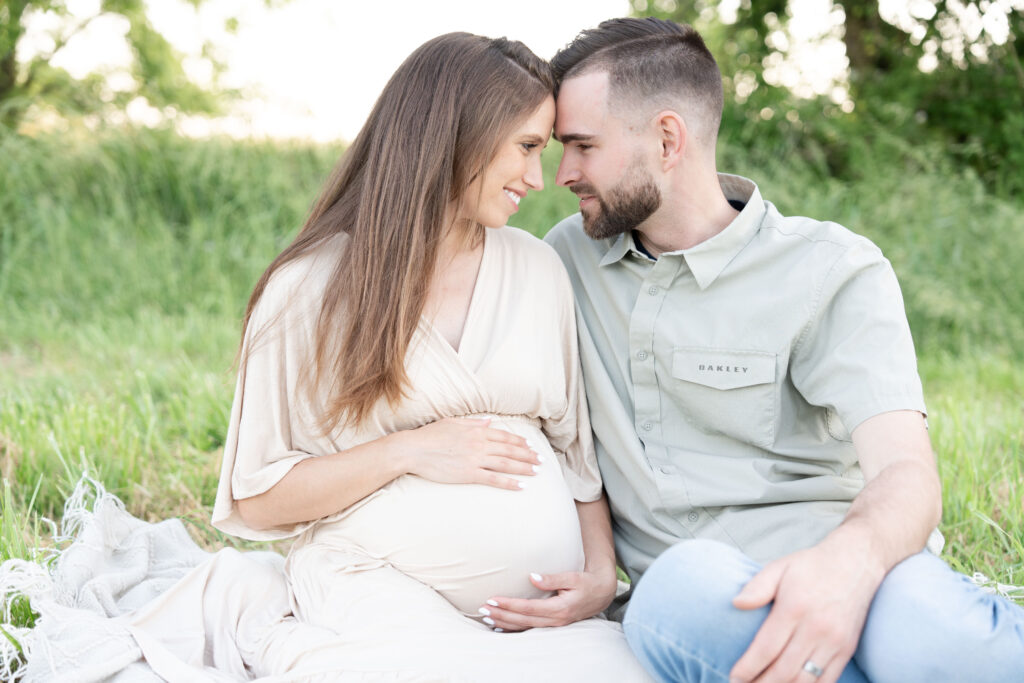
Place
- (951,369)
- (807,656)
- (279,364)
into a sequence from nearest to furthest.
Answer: (807,656)
(279,364)
(951,369)

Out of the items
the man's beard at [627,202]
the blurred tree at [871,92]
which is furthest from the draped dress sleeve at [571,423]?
the blurred tree at [871,92]

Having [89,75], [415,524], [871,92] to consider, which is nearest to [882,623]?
[415,524]

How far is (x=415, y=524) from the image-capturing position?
233 cm

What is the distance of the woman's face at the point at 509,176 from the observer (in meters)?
2.52

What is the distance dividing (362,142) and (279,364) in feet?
2.09

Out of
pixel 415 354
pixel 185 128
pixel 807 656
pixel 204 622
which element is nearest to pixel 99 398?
pixel 204 622

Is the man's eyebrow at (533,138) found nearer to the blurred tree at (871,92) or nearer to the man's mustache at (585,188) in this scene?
the man's mustache at (585,188)

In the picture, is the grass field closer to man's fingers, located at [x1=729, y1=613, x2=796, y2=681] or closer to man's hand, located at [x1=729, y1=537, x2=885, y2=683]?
man's hand, located at [x1=729, y1=537, x2=885, y2=683]

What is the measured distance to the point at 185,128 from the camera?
7898 millimetres

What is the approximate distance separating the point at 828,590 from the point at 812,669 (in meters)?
0.14

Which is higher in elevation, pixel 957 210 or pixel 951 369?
pixel 957 210

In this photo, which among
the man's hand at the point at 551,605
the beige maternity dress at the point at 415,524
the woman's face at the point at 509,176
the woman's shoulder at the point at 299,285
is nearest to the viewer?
the beige maternity dress at the point at 415,524

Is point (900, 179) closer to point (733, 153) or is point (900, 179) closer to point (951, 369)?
point (733, 153)

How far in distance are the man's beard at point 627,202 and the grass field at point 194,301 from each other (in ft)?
4.05
